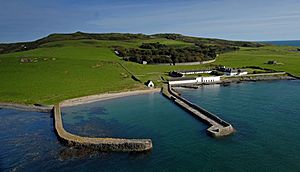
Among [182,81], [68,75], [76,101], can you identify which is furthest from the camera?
[68,75]

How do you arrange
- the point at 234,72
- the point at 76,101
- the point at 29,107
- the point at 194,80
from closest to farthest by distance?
the point at 29,107 → the point at 76,101 → the point at 194,80 → the point at 234,72

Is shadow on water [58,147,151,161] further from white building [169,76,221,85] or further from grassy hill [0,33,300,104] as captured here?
white building [169,76,221,85]

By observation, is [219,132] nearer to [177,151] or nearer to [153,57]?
[177,151]

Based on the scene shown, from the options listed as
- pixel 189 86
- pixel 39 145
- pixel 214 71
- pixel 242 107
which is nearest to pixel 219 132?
pixel 242 107

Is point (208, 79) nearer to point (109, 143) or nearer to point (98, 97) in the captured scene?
point (98, 97)

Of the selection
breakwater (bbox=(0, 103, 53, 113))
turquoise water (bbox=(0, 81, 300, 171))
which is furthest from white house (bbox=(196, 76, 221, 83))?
breakwater (bbox=(0, 103, 53, 113))

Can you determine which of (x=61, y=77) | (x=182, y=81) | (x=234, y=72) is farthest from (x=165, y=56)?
(x=61, y=77)

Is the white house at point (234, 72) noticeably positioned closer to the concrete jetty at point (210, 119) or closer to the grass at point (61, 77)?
the grass at point (61, 77)

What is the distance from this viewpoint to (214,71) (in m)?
63.4

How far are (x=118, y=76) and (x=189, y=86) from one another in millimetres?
15070

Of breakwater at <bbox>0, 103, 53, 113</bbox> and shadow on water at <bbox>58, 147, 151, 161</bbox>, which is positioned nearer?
shadow on water at <bbox>58, 147, 151, 161</bbox>

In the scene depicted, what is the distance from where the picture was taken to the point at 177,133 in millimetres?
27625

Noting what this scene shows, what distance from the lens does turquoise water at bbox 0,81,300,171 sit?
21.3m

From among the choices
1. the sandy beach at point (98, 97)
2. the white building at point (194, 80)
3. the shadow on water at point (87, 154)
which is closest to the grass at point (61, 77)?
the sandy beach at point (98, 97)
